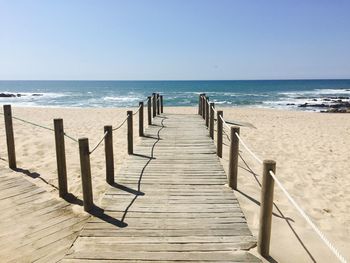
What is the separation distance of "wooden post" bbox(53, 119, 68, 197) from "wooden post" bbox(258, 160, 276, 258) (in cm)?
337

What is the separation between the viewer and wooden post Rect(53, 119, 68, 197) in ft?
17.8

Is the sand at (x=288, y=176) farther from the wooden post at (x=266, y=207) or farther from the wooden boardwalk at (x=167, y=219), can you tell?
the wooden boardwalk at (x=167, y=219)

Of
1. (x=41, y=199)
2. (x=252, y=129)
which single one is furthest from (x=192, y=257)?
(x=252, y=129)

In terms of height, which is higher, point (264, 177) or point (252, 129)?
point (264, 177)

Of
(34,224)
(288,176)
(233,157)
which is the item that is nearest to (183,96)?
(288,176)

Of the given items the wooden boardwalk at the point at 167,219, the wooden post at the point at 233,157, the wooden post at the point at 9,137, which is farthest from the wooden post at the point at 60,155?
the wooden post at the point at 233,157

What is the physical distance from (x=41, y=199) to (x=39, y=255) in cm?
179

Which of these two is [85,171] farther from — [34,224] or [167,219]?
[167,219]

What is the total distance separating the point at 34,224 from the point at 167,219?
184 centimetres

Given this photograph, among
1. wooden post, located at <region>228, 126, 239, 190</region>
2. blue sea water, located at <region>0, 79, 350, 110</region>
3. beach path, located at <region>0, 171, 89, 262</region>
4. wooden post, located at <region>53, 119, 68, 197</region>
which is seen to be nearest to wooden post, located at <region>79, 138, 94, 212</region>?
beach path, located at <region>0, 171, 89, 262</region>

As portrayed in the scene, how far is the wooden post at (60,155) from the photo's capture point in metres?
5.42

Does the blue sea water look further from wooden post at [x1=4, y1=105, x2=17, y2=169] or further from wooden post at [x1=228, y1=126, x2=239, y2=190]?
wooden post at [x1=4, y1=105, x2=17, y2=169]

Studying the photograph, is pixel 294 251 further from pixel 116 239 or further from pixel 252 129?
pixel 252 129

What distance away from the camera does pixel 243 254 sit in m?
3.71
